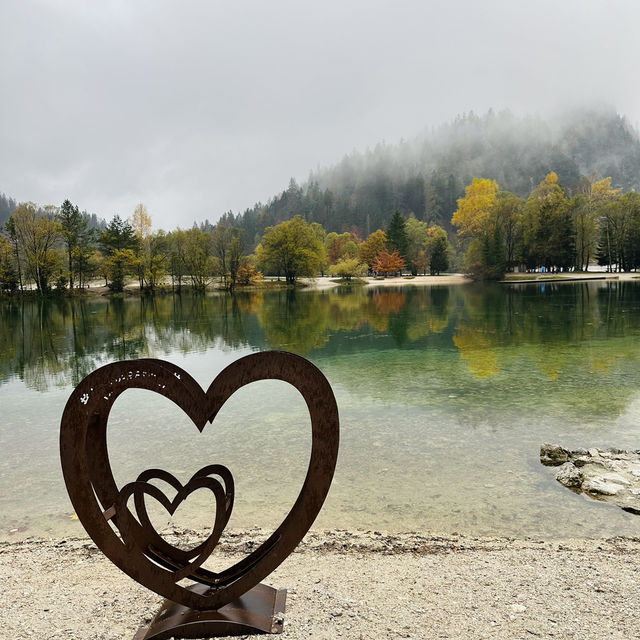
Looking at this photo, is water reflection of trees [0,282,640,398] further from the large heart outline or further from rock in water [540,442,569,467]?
the large heart outline

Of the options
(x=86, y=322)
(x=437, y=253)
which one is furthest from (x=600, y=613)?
(x=437, y=253)

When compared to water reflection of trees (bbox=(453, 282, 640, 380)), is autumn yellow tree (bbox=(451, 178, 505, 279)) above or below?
above

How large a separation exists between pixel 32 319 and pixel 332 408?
123 feet

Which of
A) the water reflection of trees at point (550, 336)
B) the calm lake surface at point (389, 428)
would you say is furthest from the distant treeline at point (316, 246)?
the calm lake surface at point (389, 428)

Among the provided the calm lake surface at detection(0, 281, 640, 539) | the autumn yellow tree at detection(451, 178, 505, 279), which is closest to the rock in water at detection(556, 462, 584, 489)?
the calm lake surface at detection(0, 281, 640, 539)

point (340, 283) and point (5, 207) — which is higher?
point (5, 207)

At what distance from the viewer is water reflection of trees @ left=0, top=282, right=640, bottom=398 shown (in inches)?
621

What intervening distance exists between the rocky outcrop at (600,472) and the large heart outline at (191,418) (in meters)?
4.63

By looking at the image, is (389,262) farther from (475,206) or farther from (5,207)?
(5,207)

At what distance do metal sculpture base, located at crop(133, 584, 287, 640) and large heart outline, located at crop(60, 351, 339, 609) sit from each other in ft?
0.29

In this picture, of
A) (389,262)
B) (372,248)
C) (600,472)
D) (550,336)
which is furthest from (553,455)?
(372,248)

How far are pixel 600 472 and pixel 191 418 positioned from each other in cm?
615

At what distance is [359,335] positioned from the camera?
22.1m

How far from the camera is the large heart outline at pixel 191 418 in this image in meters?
3.23
